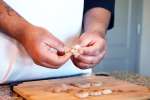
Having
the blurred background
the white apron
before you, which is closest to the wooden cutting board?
the white apron

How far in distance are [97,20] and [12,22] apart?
0.88 feet

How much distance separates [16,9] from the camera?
0.77 m

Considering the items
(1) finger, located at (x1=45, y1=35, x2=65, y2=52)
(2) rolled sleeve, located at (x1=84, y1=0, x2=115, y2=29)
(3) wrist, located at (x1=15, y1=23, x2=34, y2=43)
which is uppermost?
(2) rolled sleeve, located at (x1=84, y1=0, x2=115, y2=29)

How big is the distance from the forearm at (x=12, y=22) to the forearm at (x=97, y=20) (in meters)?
0.21

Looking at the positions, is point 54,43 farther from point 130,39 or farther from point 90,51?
point 130,39

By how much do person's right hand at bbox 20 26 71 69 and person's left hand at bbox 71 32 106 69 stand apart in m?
0.06

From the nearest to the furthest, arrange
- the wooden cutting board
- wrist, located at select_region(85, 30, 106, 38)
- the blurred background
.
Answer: the wooden cutting board
wrist, located at select_region(85, 30, 106, 38)
the blurred background

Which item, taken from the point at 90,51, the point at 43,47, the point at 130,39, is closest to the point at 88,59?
the point at 90,51

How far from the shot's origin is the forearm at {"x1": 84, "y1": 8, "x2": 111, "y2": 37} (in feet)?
2.82

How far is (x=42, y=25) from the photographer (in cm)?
80

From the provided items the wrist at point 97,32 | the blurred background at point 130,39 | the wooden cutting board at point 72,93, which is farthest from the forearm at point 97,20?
the blurred background at point 130,39

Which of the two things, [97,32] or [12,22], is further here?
[97,32]

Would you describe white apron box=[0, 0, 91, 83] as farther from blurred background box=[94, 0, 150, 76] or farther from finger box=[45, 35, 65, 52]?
blurred background box=[94, 0, 150, 76]

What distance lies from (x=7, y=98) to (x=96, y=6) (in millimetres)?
382
